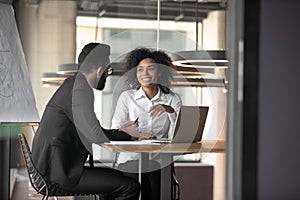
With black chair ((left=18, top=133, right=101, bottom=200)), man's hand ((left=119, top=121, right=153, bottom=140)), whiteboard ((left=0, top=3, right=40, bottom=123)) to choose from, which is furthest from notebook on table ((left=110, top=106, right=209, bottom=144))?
whiteboard ((left=0, top=3, right=40, bottom=123))

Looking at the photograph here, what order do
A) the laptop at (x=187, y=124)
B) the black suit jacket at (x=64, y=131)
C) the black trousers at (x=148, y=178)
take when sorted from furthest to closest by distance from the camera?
the black trousers at (x=148, y=178), the laptop at (x=187, y=124), the black suit jacket at (x=64, y=131)

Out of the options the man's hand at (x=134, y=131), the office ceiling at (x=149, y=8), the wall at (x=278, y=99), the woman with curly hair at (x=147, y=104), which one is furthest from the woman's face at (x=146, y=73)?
the wall at (x=278, y=99)

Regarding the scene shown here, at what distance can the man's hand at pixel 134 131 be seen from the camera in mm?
4082

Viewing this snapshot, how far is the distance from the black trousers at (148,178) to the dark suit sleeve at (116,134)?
0.97ft

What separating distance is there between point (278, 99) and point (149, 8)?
1744 mm

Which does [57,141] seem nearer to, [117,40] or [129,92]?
[129,92]

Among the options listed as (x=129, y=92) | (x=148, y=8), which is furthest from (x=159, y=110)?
(x=148, y=8)

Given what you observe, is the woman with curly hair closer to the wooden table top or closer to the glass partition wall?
the glass partition wall

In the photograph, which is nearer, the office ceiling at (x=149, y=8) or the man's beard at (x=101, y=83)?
the man's beard at (x=101, y=83)

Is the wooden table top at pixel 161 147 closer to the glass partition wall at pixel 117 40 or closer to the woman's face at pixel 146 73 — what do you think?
the glass partition wall at pixel 117 40

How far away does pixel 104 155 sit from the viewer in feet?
13.9

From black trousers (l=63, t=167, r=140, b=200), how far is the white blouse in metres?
0.31

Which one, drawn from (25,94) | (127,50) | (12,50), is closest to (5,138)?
(25,94)

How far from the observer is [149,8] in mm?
5258
